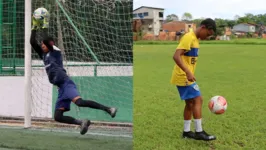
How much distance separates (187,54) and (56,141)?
2.00 meters

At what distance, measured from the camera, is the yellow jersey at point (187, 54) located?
169 inches

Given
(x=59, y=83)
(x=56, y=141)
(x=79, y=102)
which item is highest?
(x=59, y=83)

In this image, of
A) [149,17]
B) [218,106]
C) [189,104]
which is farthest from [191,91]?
[149,17]

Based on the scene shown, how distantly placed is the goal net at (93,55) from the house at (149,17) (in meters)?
1.23

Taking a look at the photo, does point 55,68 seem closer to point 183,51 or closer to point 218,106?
point 183,51

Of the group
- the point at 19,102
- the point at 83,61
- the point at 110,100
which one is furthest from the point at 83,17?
the point at 19,102

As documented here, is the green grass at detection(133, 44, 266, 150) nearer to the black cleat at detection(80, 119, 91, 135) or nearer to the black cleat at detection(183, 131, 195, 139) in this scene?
the black cleat at detection(183, 131, 195, 139)

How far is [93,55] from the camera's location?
6332mm

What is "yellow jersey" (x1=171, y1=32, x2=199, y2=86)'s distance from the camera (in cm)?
430

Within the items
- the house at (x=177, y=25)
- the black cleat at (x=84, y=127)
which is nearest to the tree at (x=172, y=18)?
the house at (x=177, y=25)

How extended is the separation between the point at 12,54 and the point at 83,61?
138cm

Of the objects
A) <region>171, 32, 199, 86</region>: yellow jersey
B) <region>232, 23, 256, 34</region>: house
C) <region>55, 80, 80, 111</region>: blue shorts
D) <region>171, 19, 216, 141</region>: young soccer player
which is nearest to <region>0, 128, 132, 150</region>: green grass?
<region>55, 80, 80, 111</region>: blue shorts

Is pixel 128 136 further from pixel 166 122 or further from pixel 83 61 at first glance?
pixel 83 61

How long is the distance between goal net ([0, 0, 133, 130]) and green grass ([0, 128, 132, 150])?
0.95 metres
